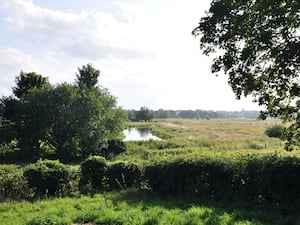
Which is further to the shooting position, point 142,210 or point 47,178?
point 47,178

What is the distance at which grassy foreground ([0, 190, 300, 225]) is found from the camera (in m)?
10.1

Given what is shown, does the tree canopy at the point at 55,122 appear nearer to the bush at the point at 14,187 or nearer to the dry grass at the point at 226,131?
the bush at the point at 14,187

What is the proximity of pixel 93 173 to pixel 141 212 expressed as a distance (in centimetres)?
596

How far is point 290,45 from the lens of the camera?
9.41m

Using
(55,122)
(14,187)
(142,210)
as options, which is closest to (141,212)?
(142,210)

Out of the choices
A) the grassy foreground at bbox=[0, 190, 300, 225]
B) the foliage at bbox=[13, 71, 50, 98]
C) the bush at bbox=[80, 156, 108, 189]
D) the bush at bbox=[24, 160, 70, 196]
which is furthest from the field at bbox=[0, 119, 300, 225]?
the foliage at bbox=[13, 71, 50, 98]

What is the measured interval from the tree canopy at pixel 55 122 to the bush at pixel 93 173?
2108 cm

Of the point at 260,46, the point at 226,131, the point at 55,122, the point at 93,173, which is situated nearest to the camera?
the point at 260,46

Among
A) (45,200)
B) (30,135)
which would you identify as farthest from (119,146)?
(45,200)

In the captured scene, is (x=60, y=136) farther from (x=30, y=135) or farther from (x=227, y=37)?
(x=227, y=37)

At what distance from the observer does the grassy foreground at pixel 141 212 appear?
1012cm

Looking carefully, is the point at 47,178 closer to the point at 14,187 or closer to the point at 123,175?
the point at 14,187

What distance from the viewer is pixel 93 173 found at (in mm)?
16766

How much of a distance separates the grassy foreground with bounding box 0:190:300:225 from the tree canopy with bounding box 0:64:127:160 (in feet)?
78.7
